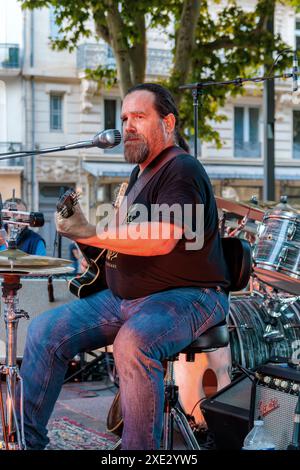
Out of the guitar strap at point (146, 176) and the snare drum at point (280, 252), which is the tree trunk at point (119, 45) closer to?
the snare drum at point (280, 252)

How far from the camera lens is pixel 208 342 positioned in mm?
2871

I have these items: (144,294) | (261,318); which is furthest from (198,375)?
(144,294)

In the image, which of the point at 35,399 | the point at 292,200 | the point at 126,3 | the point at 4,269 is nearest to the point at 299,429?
the point at 35,399

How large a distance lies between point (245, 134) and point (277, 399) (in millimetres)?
19807

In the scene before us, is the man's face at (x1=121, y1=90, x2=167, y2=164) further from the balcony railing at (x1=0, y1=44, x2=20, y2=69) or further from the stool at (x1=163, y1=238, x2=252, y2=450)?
the balcony railing at (x1=0, y1=44, x2=20, y2=69)

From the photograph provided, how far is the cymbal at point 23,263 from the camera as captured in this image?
287cm

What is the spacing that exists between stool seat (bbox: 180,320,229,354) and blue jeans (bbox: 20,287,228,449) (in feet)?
0.16

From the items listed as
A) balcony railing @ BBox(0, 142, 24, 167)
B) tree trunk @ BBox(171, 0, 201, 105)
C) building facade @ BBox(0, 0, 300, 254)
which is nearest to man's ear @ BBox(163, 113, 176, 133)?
tree trunk @ BBox(171, 0, 201, 105)

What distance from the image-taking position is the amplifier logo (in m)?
3.40

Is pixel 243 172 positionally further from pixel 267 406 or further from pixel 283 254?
pixel 267 406

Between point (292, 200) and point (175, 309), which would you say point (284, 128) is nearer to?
point (292, 200)

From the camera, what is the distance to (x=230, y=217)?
5.39m

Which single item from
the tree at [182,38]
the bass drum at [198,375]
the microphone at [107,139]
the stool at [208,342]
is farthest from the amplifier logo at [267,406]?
the tree at [182,38]
